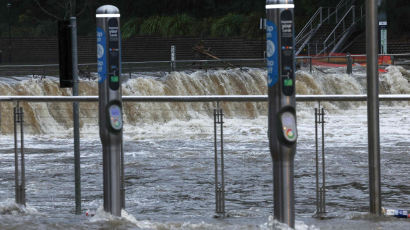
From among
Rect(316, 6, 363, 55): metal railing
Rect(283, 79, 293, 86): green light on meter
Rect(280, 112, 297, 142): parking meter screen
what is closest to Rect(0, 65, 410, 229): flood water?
Answer: Rect(280, 112, 297, 142): parking meter screen

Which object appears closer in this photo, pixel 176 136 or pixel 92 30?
pixel 176 136

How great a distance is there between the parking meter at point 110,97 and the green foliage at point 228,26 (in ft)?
141

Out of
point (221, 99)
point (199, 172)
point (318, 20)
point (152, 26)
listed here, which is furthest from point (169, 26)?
point (221, 99)

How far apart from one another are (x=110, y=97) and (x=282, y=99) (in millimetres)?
1557

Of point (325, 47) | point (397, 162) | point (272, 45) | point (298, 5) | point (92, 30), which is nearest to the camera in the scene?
point (272, 45)

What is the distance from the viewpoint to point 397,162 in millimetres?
13430

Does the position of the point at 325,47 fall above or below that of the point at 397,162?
above

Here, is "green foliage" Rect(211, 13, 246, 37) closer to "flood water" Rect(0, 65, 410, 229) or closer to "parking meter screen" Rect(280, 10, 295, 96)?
"flood water" Rect(0, 65, 410, 229)

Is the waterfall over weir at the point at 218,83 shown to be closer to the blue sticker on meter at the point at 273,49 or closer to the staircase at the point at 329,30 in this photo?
the staircase at the point at 329,30

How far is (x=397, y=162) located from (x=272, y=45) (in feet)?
25.7

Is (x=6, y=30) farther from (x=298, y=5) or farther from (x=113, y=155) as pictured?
(x=113, y=155)

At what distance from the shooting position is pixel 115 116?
7.10m

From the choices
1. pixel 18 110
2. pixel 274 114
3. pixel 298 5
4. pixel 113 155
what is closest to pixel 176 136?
pixel 18 110

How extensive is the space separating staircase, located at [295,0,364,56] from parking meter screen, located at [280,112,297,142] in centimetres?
3676
